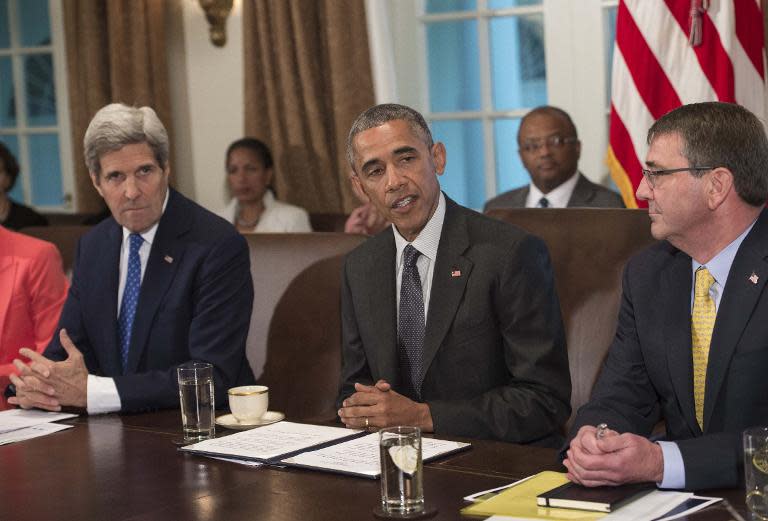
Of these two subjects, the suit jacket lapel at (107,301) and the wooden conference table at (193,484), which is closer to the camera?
A: the wooden conference table at (193,484)

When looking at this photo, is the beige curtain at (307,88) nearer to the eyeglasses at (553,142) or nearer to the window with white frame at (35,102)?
the eyeglasses at (553,142)

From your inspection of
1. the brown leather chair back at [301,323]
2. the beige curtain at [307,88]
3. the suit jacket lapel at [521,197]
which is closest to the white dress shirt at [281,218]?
the beige curtain at [307,88]

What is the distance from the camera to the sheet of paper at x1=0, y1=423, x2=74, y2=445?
2.58 metres

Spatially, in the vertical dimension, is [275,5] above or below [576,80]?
above

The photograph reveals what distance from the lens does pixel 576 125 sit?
5.48 m

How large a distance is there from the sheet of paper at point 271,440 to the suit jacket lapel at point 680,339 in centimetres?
67

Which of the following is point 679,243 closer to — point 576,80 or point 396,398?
point 396,398

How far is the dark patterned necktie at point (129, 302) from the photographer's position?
10.5 feet

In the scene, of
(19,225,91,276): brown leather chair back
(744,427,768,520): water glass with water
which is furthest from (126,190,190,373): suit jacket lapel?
(744,427,768,520): water glass with water

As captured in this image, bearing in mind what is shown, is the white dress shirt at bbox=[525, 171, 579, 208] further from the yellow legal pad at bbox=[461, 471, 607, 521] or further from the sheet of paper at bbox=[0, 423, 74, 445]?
the yellow legal pad at bbox=[461, 471, 607, 521]

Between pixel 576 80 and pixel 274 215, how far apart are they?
1.57m

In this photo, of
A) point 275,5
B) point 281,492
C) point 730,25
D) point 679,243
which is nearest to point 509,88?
point 275,5

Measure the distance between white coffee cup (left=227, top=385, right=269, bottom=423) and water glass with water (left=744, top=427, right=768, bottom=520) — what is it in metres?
1.14

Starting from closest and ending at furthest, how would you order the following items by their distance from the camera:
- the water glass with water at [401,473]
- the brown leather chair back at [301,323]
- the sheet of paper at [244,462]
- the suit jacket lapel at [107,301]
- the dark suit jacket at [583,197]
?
the water glass with water at [401,473] → the sheet of paper at [244,462] → the suit jacket lapel at [107,301] → the brown leather chair back at [301,323] → the dark suit jacket at [583,197]
